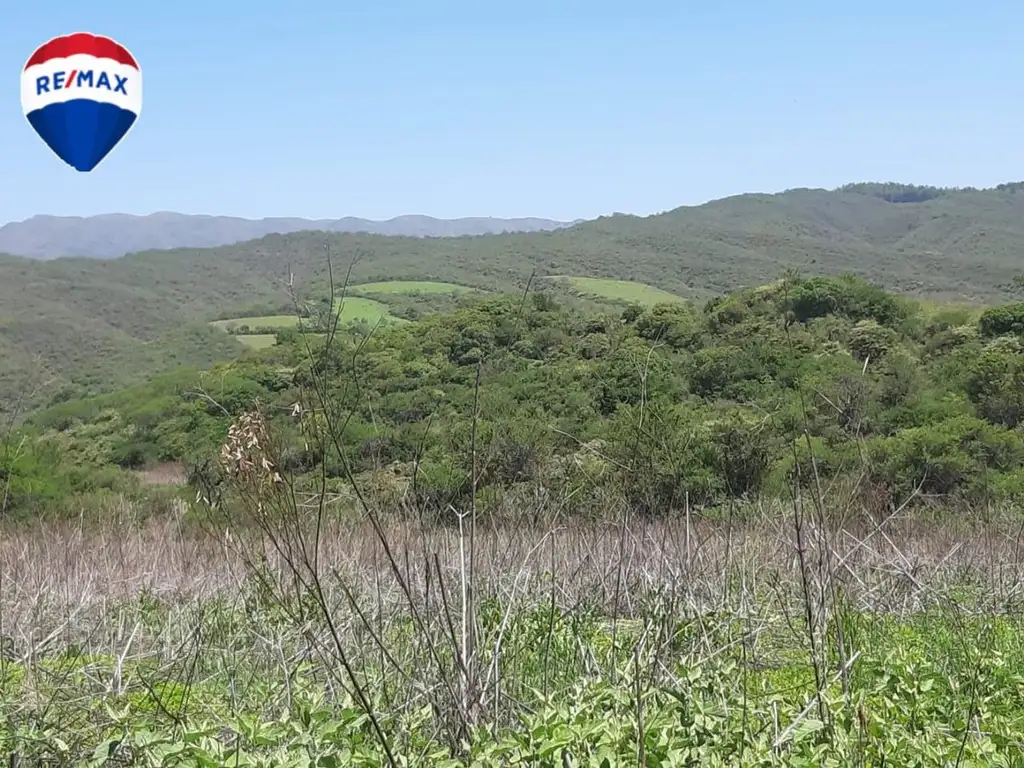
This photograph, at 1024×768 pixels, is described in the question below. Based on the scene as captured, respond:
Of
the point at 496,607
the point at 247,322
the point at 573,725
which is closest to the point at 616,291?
the point at 247,322

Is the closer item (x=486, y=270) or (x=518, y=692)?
(x=518, y=692)

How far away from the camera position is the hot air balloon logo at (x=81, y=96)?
9.09 m

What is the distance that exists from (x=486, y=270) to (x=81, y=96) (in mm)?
77545

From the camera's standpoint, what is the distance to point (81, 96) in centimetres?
936

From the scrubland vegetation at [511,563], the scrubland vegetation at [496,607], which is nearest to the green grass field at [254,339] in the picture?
the scrubland vegetation at [511,563]

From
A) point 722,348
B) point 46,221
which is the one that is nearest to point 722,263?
point 722,348

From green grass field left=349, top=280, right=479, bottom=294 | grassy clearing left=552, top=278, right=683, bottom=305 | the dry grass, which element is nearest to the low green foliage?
the dry grass

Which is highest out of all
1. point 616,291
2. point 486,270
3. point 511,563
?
point 511,563

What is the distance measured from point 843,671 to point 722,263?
359ft

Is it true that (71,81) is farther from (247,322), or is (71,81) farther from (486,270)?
(486,270)

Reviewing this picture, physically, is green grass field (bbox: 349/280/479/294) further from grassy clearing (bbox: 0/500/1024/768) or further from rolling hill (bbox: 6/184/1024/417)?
grassy clearing (bbox: 0/500/1024/768)

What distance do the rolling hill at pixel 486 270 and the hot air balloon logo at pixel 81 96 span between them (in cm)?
2038

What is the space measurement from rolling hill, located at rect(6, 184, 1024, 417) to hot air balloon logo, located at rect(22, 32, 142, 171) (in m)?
20.4

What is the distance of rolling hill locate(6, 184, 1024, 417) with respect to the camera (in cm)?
5894
